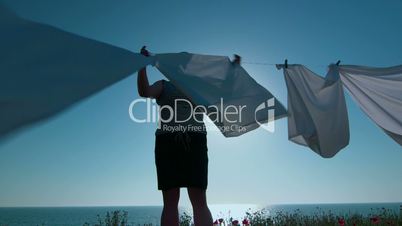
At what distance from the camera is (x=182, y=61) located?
330 centimetres

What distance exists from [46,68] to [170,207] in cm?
135

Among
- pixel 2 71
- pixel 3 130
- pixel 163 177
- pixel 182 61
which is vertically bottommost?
pixel 163 177

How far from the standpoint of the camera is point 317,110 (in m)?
3.94

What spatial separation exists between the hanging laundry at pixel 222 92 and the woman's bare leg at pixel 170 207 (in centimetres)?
67

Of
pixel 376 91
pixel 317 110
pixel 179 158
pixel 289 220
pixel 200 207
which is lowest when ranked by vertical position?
pixel 289 220

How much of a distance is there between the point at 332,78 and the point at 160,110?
1.98 m

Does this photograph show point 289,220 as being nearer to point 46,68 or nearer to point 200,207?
point 200,207

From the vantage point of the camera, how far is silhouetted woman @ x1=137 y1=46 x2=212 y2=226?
3.00 metres

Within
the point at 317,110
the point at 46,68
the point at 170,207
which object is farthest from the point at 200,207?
the point at 317,110

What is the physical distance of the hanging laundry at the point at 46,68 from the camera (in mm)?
2381

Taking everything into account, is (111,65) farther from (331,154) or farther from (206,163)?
(331,154)

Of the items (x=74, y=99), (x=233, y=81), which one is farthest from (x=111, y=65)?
(x=233, y=81)

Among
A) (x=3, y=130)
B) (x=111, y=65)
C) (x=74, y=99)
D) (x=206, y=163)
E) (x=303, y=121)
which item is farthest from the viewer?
(x=303, y=121)

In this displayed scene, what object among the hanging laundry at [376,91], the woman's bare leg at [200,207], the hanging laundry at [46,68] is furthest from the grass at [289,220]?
the hanging laundry at [46,68]
